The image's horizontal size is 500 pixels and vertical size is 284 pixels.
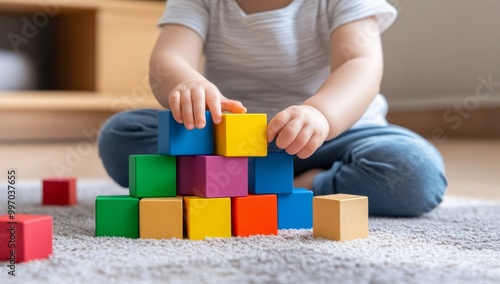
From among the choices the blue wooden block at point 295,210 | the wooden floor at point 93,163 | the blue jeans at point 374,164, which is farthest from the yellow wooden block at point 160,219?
the wooden floor at point 93,163

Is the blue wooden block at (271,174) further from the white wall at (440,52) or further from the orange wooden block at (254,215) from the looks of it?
the white wall at (440,52)

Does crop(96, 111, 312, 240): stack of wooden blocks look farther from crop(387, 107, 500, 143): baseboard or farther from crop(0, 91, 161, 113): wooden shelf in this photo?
crop(387, 107, 500, 143): baseboard

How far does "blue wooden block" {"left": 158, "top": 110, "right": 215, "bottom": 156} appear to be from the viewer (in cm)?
77

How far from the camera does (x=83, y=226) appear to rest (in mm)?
858

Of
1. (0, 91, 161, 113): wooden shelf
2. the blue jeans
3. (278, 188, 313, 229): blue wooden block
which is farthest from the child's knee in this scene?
(0, 91, 161, 113): wooden shelf

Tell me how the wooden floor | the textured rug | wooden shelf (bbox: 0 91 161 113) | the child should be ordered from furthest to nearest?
1. wooden shelf (bbox: 0 91 161 113)
2. the wooden floor
3. the child
4. the textured rug

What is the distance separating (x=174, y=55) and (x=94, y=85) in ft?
4.34

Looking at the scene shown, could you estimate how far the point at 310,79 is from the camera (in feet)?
3.70

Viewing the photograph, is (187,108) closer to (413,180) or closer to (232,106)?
(232,106)

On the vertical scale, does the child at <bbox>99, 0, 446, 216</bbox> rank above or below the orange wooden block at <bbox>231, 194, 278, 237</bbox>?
above

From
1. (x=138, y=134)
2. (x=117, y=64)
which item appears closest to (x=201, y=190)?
(x=138, y=134)

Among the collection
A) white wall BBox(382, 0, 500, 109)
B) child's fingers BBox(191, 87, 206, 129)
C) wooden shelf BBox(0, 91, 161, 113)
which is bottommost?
child's fingers BBox(191, 87, 206, 129)

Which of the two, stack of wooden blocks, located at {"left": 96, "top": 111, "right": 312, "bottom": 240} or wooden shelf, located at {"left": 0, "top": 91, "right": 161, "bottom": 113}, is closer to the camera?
stack of wooden blocks, located at {"left": 96, "top": 111, "right": 312, "bottom": 240}

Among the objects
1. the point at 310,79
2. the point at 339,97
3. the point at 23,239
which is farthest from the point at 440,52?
the point at 23,239
